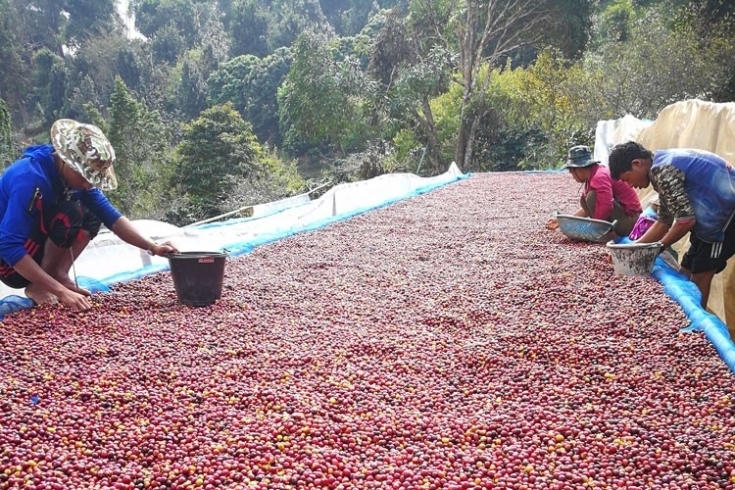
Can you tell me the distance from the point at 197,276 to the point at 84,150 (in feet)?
2.62

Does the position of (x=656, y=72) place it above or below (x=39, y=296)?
below

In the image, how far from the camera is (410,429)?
1.83 metres

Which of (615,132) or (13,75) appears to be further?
(13,75)

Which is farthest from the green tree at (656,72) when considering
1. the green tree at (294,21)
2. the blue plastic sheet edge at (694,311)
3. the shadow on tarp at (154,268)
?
the green tree at (294,21)

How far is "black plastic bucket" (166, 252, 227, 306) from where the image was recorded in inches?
115

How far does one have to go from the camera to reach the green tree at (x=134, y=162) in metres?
17.1

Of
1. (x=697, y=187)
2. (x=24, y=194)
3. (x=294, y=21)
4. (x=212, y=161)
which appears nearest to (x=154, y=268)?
(x=24, y=194)

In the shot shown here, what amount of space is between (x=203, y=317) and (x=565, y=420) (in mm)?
1781

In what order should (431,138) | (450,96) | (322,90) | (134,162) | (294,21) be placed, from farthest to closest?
(294,21) → (450,96) → (134,162) → (322,90) → (431,138)

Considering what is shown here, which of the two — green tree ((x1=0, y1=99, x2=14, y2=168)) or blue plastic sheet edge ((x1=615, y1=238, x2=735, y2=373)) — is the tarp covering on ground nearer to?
blue plastic sheet edge ((x1=615, y1=238, x2=735, y2=373))

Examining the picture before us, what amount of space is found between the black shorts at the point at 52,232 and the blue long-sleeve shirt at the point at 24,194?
4 centimetres

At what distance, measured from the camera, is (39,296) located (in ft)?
9.37

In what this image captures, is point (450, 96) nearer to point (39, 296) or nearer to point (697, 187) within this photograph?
point (697, 187)

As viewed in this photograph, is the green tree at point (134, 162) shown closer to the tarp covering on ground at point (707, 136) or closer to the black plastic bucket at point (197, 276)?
the tarp covering on ground at point (707, 136)
